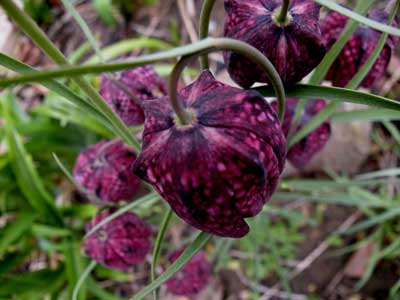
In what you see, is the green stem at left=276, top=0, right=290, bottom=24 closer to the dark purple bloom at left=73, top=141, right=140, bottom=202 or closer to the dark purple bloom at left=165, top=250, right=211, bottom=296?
the dark purple bloom at left=73, top=141, right=140, bottom=202

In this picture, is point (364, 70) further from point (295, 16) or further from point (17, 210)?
point (17, 210)

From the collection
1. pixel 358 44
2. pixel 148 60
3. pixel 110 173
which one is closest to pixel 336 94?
pixel 358 44

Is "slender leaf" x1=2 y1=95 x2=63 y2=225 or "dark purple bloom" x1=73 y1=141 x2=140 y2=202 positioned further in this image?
"slender leaf" x1=2 y1=95 x2=63 y2=225

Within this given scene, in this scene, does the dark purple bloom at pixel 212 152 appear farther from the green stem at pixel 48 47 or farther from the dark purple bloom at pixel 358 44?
the dark purple bloom at pixel 358 44

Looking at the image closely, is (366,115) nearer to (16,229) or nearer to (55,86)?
(55,86)

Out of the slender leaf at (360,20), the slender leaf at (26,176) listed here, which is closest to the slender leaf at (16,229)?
the slender leaf at (26,176)

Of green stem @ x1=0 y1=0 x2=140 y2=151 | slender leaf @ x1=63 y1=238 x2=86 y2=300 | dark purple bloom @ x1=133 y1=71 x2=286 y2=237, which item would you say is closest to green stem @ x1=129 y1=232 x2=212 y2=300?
dark purple bloom @ x1=133 y1=71 x2=286 y2=237

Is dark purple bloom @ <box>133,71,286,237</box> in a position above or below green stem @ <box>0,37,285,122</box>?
below

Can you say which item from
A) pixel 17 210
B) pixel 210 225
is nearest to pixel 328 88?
pixel 210 225
